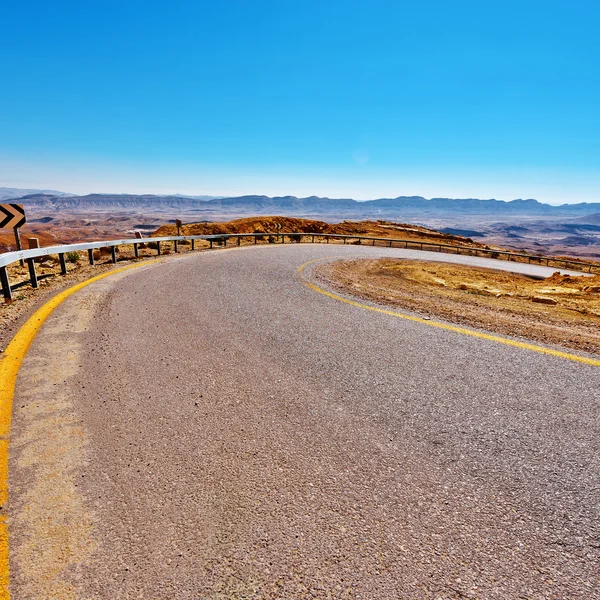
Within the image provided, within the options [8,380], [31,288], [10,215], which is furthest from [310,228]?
[8,380]

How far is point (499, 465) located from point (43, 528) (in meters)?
2.92

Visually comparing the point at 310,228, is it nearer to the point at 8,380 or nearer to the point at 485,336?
the point at 485,336

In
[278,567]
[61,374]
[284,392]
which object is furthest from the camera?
[61,374]

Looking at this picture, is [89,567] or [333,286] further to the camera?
[333,286]

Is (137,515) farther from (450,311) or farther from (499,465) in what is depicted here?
(450,311)

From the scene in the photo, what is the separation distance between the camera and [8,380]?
152 inches

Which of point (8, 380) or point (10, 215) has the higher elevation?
point (10, 215)

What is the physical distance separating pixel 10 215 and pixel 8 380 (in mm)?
8415

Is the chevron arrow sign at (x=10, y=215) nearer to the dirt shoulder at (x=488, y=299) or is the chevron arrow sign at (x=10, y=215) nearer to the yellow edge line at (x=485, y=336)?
the dirt shoulder at (x=488, y=299)

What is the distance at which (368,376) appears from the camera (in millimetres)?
4113

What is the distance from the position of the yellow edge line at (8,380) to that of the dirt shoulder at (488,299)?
596 centimetres

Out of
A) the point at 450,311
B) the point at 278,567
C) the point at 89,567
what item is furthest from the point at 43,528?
the point at 450,311

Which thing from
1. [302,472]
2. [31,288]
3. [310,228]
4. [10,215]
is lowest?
[310,228]

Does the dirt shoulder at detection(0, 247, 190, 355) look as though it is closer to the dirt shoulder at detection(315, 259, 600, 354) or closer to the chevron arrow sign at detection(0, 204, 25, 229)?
the chevron arrow sign at detection(0, 204, 25, 229)
